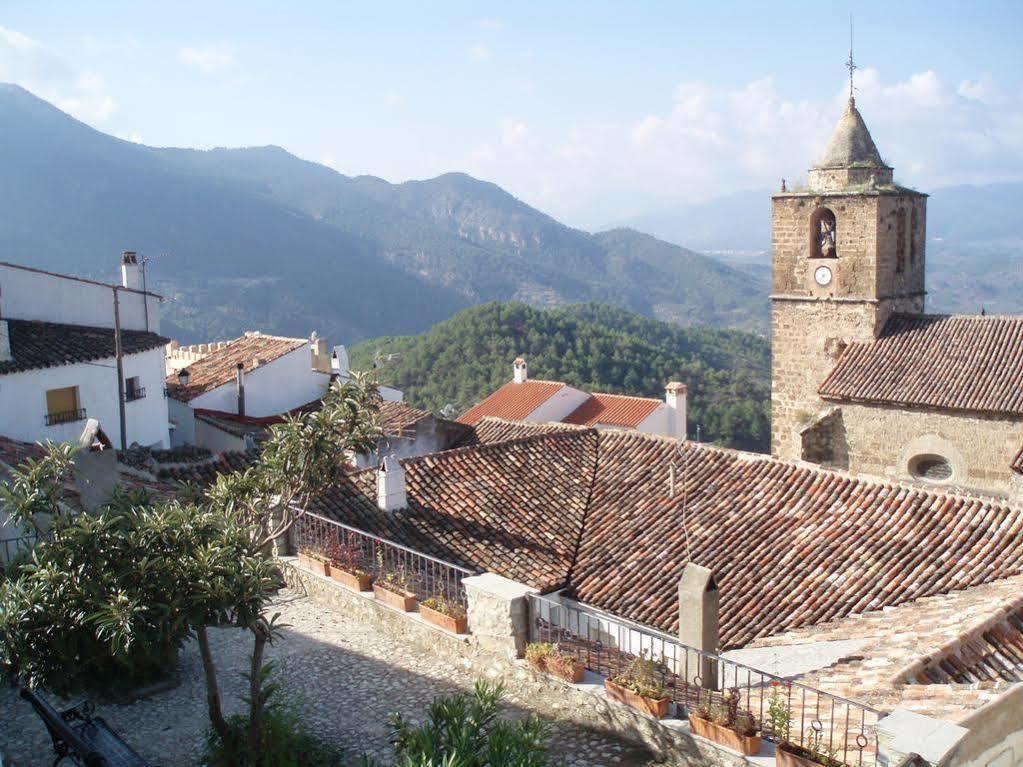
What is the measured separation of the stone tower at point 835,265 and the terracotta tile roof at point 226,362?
1281 centimetres

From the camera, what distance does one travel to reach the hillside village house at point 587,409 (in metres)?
27.5

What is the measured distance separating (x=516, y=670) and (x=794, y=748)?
8.60 ft

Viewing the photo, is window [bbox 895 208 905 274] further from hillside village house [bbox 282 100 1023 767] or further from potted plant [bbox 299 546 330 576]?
potted plant [bbox 299 546 330 576]

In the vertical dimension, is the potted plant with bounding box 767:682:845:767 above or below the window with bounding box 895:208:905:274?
below

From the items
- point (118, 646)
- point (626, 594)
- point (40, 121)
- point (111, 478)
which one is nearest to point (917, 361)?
point (626, 594)

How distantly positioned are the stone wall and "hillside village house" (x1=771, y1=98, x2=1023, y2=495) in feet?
0.07

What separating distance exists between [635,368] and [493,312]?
9.76 metres

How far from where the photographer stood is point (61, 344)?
63.7 feet

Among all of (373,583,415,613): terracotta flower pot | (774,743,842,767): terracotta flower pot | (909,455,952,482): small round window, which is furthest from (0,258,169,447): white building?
(909,455,952,482): small round window

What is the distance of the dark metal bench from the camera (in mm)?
6430

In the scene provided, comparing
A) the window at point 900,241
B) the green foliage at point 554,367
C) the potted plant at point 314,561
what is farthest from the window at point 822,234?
the green foliage at point 554,367

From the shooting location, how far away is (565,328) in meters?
55.7

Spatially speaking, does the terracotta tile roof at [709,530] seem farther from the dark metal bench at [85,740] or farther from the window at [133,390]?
the window at [133,390]

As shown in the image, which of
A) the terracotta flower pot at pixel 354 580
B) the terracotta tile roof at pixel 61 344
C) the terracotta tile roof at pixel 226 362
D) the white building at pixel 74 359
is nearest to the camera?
the terracotta flower pot at pixel 354 580
